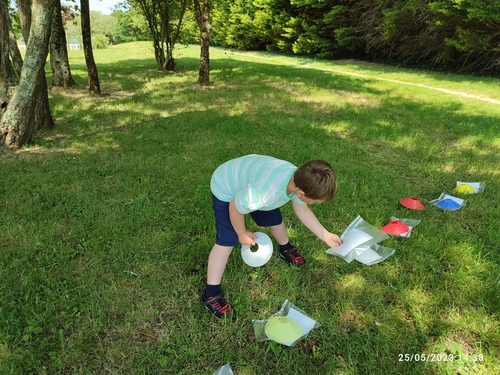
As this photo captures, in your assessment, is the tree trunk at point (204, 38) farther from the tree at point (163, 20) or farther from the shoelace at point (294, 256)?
the shoelace at point (294, 256)

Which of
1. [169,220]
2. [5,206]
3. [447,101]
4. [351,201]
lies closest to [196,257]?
[169,220]

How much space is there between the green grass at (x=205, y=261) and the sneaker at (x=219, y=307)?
6 cm

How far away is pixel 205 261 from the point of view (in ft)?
8.82

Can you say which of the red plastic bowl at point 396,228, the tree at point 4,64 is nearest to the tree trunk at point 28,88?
the tree at point 4,64

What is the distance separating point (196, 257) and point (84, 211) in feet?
4.41

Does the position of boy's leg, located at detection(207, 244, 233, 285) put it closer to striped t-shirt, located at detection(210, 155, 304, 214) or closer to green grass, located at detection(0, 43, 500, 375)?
green grass, located at detection(0, 43, 500, 375)

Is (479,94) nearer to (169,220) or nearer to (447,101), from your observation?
(447,101)

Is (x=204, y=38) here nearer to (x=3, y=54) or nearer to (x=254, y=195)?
(x=3, y=54)

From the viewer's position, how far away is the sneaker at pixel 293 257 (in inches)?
104

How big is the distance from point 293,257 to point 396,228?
1.04 meters

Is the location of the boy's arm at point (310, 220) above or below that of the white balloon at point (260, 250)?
above

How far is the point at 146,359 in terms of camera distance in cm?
192

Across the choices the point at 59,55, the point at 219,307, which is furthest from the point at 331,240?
the point at 59,55

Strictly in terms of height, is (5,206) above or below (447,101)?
below
